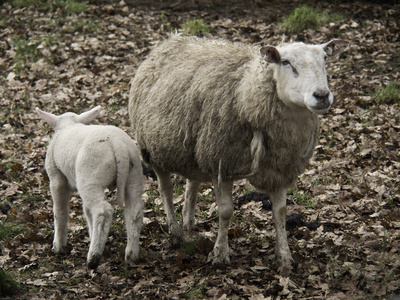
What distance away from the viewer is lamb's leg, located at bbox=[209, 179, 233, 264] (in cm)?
509

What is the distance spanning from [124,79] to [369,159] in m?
4.75

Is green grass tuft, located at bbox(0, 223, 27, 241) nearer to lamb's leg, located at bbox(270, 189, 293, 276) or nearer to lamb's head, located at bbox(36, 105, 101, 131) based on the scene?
lamb's head, located at bbox(36, 105, 101, 131)

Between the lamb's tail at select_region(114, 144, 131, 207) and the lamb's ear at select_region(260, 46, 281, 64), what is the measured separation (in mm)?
1511

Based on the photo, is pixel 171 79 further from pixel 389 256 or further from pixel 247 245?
pixel 389 256

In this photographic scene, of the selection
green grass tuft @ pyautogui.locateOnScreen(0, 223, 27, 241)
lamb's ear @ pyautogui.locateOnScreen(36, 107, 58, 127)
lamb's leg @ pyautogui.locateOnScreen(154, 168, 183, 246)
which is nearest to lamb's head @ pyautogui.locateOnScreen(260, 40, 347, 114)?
lamb's leg @ pyautogui.locateOnScreen(154, 168, 183, 246)

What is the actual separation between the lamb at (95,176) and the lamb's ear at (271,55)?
4.94 ft

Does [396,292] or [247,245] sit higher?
[396,292]

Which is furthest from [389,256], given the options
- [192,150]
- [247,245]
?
[192,150]

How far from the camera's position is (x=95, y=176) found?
473cm

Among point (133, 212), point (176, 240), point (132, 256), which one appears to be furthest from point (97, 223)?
point (176, 240)

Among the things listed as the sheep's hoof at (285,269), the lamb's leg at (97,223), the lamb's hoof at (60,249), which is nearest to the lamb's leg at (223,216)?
the sheep's hoof at (285,269)

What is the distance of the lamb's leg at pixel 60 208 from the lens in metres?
5.34

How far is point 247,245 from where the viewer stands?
563cm

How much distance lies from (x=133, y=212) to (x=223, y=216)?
85 centimetres
